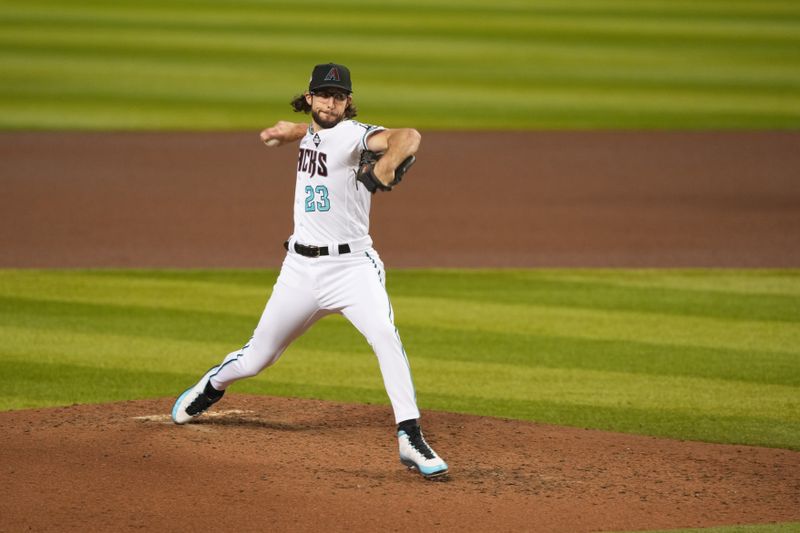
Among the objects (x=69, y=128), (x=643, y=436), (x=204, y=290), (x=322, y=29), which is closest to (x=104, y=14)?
(x=322, y=29)

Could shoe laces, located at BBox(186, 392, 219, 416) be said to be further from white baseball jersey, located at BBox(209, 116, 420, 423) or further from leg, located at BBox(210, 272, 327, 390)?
white baseball jersey, located at BBox(209, 116, 420, 423)

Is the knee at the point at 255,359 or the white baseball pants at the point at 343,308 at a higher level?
the white baseball pants at the point at 343,308

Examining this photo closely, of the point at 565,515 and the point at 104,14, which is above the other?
the point at 104,14

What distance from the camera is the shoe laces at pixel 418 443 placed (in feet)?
20.6

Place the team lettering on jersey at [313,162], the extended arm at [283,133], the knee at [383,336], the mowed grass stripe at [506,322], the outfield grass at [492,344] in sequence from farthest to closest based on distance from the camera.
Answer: the mowed grass stripe at [506,322] < the outfield grass at [492,344] < the extended arm at [283,133] < the team lettering on jersey at [313,162] < the knee at [383,336]

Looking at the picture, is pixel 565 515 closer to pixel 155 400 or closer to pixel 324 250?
pixel 324 250

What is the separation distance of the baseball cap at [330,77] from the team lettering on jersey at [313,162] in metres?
0.31

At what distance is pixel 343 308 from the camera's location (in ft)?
21.2

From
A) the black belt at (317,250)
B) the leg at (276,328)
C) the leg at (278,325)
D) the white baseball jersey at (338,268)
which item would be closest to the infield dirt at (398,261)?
the leg at (276,328)

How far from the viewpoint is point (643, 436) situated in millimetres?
7348

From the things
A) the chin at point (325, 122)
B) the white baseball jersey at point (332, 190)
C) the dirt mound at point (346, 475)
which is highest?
the chin at point (325, 122)

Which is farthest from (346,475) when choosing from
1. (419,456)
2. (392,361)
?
(392,361)

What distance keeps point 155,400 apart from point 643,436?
109 inches

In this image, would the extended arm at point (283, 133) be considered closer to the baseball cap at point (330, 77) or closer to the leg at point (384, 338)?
the baseball cap at point (330, 77)
